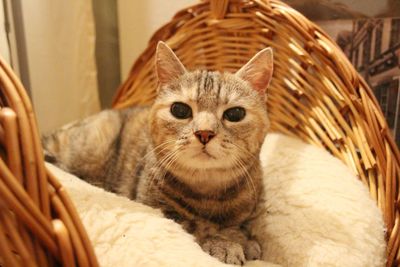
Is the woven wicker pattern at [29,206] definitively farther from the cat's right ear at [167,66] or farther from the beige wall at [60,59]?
the beige wall at [60,59]

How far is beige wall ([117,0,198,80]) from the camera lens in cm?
200

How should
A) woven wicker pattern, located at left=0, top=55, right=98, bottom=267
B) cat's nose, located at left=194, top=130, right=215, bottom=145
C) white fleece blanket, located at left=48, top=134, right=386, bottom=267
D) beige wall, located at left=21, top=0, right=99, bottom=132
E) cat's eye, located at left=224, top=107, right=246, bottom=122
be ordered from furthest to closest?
1. beige wall, located at left=21, top=0, right=99, bottom=132
2. cat's eye, located at left=224, top=107, right=246, bottom=122
3. cat's nose, located at left=194, top=130, right=215, bottom=145
4. white fleece blanket, located at left=48, top=134, right=386, bottom=267
5. woven wicker pattern, located at left=0, top=55, right=98, bottom=267

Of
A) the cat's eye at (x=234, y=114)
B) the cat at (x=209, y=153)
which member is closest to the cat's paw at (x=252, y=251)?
the cat at (x=209, y=153)

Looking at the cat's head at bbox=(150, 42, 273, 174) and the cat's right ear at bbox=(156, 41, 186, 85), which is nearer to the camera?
the cat's head at bbox=(150, 42, 273, 174)

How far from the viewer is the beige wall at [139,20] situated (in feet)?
6.57

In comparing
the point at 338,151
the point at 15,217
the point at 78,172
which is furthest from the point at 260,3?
the point at 15,217

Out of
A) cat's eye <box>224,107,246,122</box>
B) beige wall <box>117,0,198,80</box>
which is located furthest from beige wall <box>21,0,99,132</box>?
cat's eye <box>224,107,246,122</box>

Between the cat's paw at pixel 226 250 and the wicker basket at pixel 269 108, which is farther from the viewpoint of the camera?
the cat's paw at pixel 226 250

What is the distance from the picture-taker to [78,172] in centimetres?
146

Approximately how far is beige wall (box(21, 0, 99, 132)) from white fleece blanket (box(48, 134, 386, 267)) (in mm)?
743

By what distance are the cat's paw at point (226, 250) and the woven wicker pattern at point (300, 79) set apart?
0.36 metres

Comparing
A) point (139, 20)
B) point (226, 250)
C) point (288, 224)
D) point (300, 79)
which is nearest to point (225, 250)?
point (226, 250)

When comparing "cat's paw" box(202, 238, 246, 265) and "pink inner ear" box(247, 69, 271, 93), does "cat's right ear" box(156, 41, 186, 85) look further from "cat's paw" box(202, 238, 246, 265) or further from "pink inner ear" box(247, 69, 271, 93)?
"cat's paw" box(202, 238, 246, 265)

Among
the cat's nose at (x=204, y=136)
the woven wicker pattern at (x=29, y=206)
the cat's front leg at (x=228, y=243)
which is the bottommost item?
the cat's front leg at (x=228, y=243)
